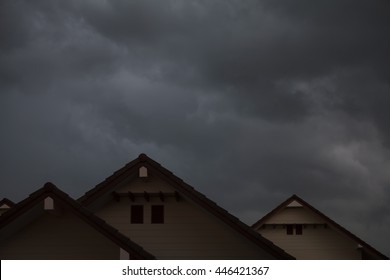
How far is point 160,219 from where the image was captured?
20062mm

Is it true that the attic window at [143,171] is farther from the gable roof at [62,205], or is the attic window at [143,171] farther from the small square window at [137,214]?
the gable roof at [62,205]

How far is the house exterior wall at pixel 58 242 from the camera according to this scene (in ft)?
51.4

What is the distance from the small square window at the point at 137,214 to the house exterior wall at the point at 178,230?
4.3 inches

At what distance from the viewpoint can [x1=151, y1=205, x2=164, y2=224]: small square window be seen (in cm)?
2006

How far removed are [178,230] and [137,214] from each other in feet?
5.44

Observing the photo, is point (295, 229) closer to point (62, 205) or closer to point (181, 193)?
point (181, 193)

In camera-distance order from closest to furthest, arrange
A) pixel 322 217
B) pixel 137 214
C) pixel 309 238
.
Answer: pixel 137 214 → pixel 322 217 → pixel 309 238

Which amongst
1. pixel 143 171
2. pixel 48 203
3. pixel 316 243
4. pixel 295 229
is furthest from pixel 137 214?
pixel 316 243

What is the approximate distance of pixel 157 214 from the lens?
20156 mm

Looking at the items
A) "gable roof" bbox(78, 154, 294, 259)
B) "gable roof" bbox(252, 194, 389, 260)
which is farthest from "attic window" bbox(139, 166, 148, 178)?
"gable roof" bbox(252, 194, 389, 260)
